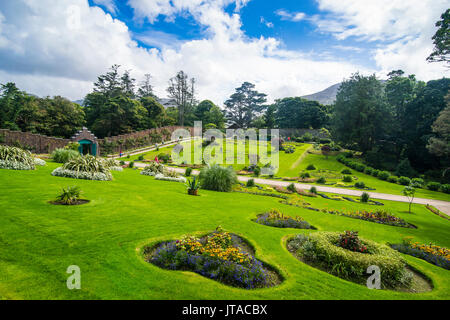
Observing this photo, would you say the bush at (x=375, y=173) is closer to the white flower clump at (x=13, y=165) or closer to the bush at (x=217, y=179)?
the bush at (x=217, y=179)

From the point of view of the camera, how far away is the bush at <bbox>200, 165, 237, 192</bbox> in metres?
14.0

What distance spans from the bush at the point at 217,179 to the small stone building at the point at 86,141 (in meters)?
20.3

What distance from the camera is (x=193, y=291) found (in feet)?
11.7

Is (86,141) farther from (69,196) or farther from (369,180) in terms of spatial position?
(369,180)

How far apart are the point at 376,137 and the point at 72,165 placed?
38596 mm

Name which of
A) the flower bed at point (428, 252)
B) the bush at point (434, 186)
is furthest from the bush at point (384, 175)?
the flower bed at point (428, 252)

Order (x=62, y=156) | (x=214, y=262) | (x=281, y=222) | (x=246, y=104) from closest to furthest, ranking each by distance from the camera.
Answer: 1. (x=214, y=262)
2. (x=281, y=222)
3. (x=62, y=156)
4. (x=246, y=104)

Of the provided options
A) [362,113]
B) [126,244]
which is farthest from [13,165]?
[362,113]

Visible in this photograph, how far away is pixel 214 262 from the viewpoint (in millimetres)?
4426

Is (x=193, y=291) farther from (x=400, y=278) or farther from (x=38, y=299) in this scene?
(x=400, y=278)

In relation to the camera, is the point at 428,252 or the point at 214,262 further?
the point at 428,252

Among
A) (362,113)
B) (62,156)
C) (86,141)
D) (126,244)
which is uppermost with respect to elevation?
(362,113)

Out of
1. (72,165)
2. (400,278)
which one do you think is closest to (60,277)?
(400,278)

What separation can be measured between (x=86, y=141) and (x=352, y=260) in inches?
1193
